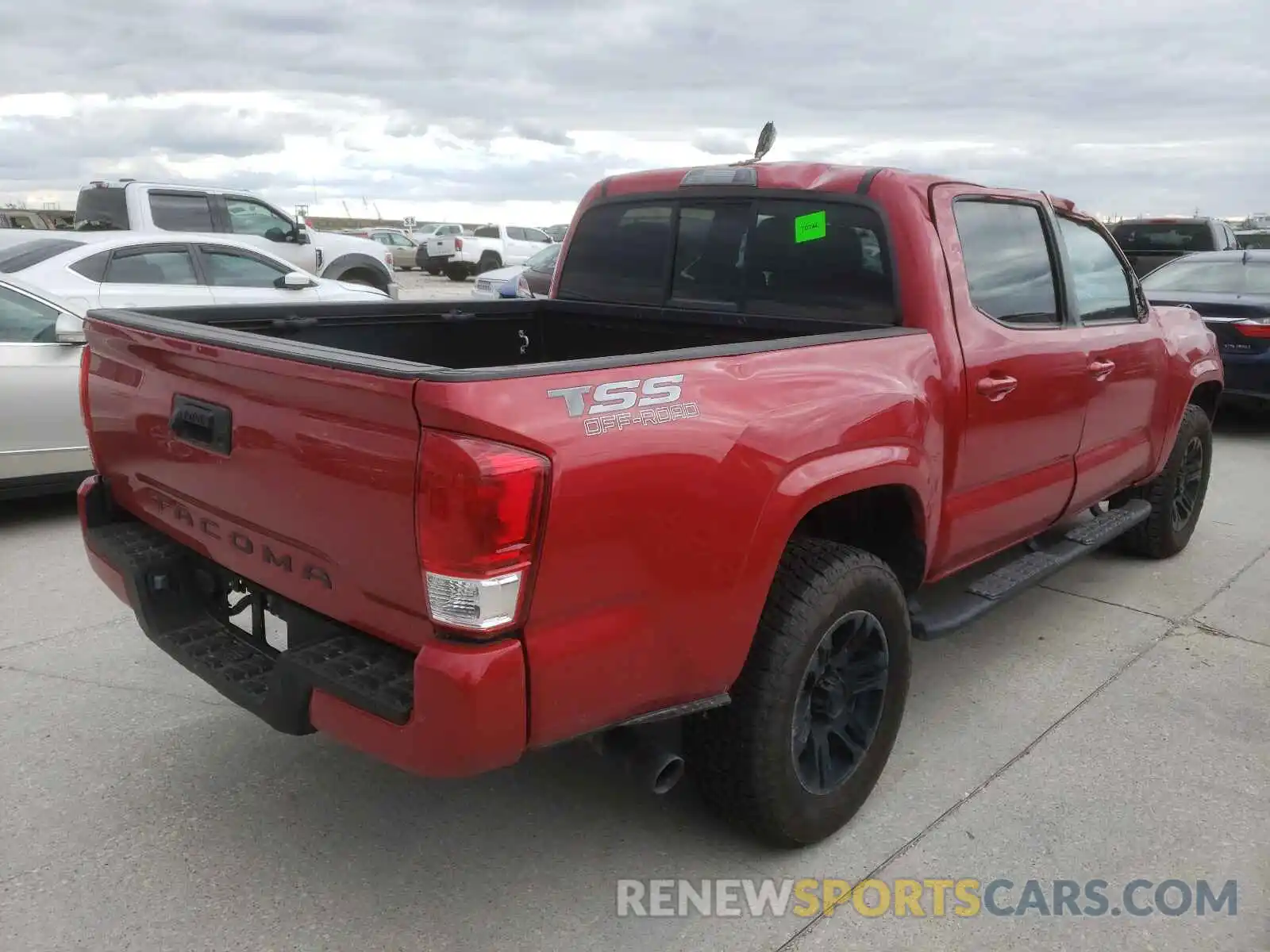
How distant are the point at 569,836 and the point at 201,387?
5.27ft

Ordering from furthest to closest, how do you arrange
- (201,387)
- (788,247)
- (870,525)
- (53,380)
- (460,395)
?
1. (53,380)
2. (788,247)
3. (870,525)
4. (201,387)
5. (460,395)

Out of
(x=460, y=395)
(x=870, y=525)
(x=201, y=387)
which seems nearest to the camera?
(x=460, y=395)

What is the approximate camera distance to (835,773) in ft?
9.72

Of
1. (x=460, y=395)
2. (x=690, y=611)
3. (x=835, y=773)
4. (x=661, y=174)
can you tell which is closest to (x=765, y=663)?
(x=690, y=611)

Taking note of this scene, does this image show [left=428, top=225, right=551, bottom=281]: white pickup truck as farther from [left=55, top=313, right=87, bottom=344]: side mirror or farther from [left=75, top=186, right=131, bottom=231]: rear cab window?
[left=55, top=313, right=87, bottom=344]: side mirror

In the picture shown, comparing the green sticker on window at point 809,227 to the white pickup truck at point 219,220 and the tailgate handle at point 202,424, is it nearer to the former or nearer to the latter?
the tailgate handle at point 202,424

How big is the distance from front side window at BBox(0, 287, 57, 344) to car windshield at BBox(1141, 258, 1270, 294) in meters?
8.77

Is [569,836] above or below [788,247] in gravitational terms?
below

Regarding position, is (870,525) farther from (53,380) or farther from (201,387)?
(53,380)

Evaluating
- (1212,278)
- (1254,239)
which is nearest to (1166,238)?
(1212,278)

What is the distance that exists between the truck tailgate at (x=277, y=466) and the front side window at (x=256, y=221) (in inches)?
403

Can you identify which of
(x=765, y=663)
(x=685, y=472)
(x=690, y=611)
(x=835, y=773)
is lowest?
(x=835, y=773)

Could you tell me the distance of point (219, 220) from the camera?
39.5 ft

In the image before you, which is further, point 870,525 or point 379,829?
point 870,525
